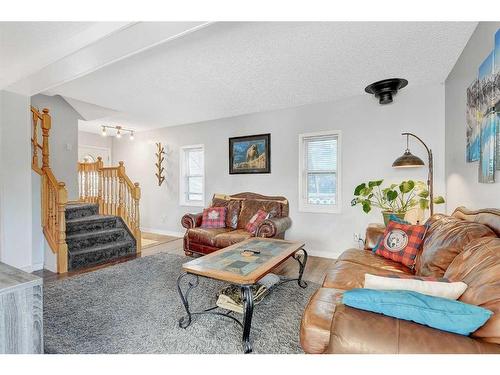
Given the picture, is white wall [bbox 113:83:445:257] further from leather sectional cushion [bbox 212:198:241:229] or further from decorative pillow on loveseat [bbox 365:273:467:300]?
decorative pillow on loveseat [bbox 365:273:467:300]

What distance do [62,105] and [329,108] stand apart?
476 cm

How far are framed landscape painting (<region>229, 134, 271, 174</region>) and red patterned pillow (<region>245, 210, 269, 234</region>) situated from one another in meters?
0.86

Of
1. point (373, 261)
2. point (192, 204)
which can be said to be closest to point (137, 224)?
point (192, 204)

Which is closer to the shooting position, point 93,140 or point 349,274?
point 349,274

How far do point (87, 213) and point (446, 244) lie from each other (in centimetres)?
489

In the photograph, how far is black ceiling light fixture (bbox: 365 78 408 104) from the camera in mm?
3033

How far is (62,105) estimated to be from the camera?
15.3 ft

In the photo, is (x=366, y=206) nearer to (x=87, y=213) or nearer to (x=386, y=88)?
(x=386, y=88)

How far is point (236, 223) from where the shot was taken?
13.4ft

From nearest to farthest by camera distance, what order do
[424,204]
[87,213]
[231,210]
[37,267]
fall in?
[424,204] < [37,267] < [231,210] < [87,213]

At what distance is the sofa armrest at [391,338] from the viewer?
868 millimetres

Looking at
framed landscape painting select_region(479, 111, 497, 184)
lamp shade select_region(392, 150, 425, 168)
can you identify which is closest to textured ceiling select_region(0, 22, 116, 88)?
framed landscape painting select_region(479, 111, 497, 184)

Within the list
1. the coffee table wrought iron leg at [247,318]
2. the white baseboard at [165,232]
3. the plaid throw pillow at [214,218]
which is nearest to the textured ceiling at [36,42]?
the coffee table wrought iron leg at [247,318]

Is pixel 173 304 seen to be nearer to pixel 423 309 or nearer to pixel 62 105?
pixel 423 309
